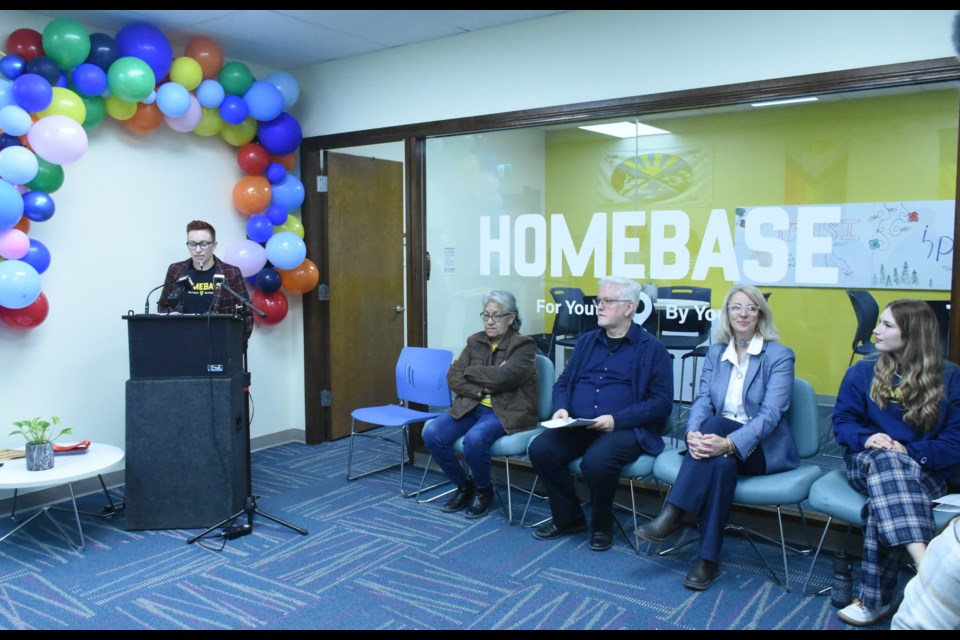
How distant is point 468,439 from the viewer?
4.20 m

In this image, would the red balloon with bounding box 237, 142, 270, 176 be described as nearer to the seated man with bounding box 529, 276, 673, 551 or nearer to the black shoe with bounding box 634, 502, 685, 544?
the seated man with bounding box 529, 276, 673, 551

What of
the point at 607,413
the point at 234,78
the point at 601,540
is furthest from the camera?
the point at 234,78

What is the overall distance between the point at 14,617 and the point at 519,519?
239 centimetres

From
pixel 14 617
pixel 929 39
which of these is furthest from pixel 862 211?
pixel 14 617

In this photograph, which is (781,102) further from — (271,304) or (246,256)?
(271,304)

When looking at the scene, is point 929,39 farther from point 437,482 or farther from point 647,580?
point 437,482

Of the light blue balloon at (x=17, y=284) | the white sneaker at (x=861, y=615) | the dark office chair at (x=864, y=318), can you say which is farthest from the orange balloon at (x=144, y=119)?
the white sneaker at (x=861, y=615)

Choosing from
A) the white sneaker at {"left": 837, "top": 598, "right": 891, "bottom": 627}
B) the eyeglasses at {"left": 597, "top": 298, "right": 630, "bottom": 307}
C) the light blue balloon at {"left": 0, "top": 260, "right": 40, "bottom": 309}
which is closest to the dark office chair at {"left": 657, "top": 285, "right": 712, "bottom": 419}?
the eyeglasses at {"left": 597, "top": 298, "right": 630, "bottom": 307}

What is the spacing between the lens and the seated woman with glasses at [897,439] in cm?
294

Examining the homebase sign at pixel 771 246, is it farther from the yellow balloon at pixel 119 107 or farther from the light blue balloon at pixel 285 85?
the yellow balloon at pixel 119 107

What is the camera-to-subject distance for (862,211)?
3.67 meters

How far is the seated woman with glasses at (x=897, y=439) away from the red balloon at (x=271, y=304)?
374 centimetres

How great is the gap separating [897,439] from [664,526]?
1.03m

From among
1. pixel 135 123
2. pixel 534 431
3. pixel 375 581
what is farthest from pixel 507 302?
pixel 135 123
